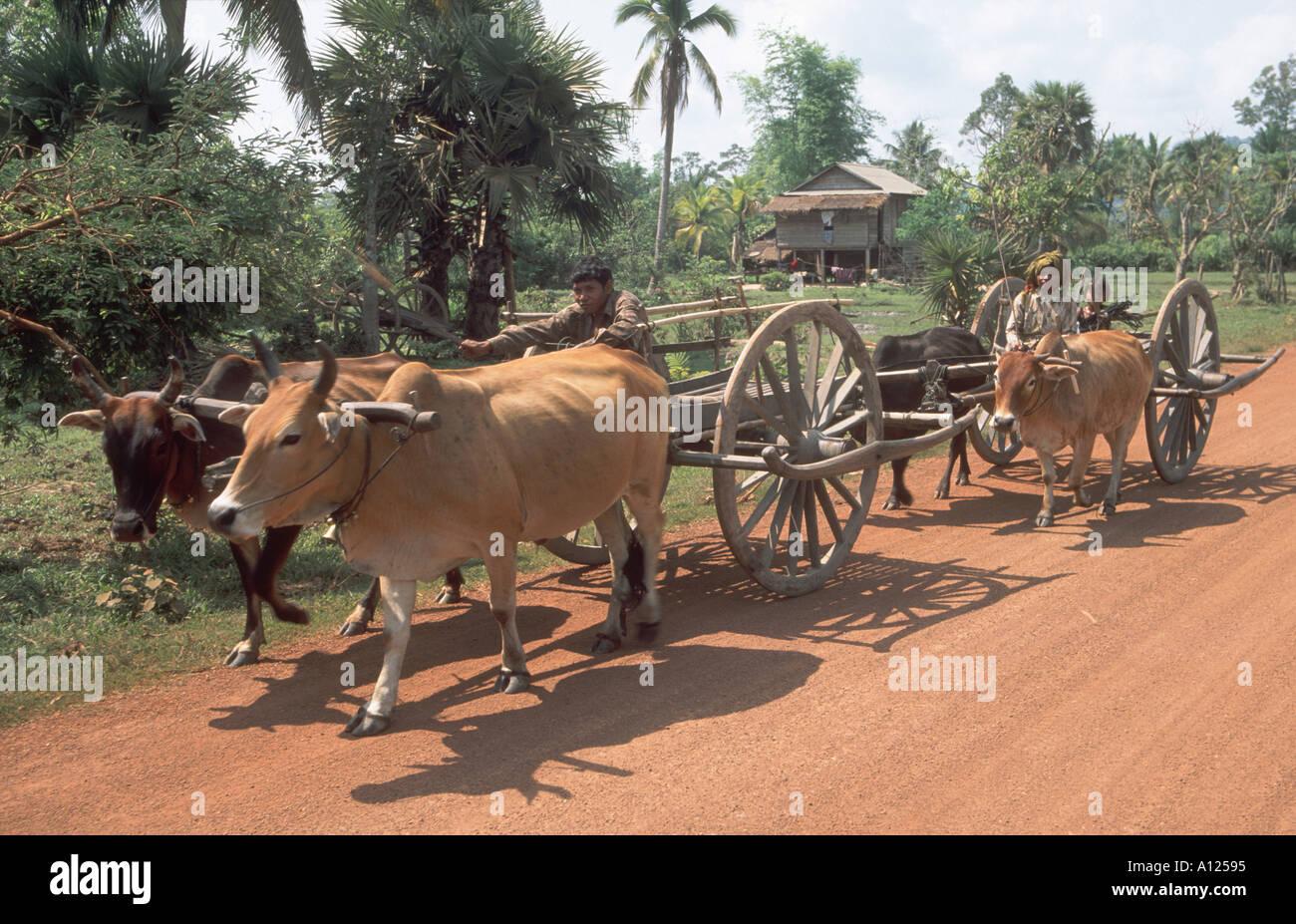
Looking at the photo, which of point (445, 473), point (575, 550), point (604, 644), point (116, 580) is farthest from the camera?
point (575, 550)

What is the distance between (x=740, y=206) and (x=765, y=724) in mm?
44906

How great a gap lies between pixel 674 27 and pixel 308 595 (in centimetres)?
2950

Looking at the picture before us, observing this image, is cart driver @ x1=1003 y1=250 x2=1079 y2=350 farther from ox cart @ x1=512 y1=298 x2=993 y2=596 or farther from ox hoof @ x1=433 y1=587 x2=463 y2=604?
ox hoof @ x1=433 y1=587 x2=463 y2=604

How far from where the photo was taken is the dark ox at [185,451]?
5.45m

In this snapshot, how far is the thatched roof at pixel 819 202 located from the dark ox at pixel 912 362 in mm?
33351

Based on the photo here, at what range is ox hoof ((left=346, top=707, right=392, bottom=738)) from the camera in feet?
16.2

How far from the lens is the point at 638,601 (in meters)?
6.36

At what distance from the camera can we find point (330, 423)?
459 centimetres

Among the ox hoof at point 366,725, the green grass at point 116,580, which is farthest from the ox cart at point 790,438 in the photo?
the ox hoof at point 366,725

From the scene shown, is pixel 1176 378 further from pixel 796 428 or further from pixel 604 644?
pixel 604 644

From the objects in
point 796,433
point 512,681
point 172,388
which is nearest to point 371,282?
point 172,388
